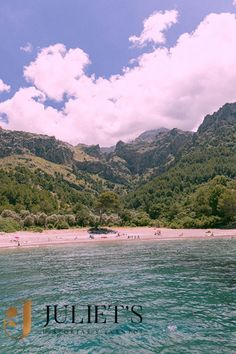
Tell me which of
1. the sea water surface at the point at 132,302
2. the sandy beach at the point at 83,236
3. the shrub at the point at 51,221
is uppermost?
the shrub at the point at 51,221

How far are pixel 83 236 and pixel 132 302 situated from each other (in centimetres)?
7360

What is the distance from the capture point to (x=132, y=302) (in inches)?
1008

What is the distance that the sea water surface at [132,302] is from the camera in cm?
1719

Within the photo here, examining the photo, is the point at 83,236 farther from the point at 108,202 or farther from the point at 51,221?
the point at 51,221

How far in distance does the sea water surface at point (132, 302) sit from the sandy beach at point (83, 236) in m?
38.8

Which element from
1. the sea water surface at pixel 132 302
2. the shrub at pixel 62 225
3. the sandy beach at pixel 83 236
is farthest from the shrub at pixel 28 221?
the sea water surface at pixel 132 302

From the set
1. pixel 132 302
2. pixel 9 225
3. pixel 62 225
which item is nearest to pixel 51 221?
pixel 62 225

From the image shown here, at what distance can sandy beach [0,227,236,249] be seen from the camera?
85250mm

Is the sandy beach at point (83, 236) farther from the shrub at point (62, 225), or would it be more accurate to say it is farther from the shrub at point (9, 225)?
the shrub at point (62, 225)

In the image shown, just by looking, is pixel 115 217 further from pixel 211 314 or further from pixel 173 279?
pixel 211 314

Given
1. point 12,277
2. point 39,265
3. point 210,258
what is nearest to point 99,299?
point 12,277

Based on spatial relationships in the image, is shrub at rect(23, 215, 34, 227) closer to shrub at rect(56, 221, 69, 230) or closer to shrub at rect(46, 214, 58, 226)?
shrub at rect(46, 214, 58, 226)

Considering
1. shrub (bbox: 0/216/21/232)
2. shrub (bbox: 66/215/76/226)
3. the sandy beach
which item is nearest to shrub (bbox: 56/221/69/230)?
shrub (bbox: 66/215/76/226)

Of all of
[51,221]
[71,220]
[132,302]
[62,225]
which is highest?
[71,220]
